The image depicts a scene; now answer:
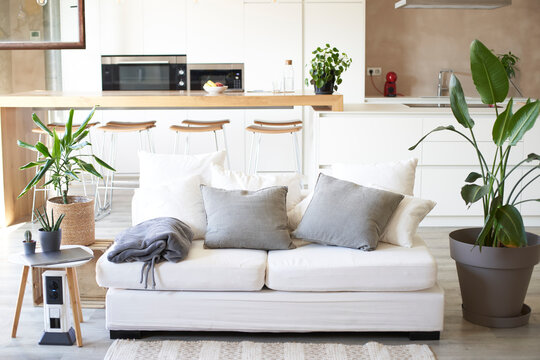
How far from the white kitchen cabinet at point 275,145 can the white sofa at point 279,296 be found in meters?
4.16

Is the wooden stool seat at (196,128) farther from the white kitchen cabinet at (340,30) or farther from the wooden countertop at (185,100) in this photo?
the white kitchen cabinet at (340,30)

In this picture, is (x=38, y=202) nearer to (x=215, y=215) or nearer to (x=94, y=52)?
(x=94, y=52)

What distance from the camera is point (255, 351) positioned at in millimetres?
3348

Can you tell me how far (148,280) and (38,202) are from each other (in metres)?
3.42

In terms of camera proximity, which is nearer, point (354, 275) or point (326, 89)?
point (354, 275)

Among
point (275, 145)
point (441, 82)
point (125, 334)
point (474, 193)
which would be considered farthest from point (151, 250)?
point (441, 82)

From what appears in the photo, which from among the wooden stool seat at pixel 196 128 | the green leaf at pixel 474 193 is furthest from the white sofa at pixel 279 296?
the wooden stool seat at pixel 196 128

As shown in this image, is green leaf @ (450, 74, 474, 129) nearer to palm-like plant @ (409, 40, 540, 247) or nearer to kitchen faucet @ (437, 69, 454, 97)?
palm-like plant @ (409, 40, 540, 247)

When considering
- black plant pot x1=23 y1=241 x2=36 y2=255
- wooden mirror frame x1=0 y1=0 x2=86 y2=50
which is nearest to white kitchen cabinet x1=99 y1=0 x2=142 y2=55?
wooden mirror frame x1=0 y1=0 x2=86 y2=50

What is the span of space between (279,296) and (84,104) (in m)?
2.77

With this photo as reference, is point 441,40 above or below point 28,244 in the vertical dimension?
above

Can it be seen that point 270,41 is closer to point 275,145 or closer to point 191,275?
point 275,145

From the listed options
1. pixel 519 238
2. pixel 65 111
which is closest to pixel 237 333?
pixel 519 238

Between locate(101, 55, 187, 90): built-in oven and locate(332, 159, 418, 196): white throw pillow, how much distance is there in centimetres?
402
